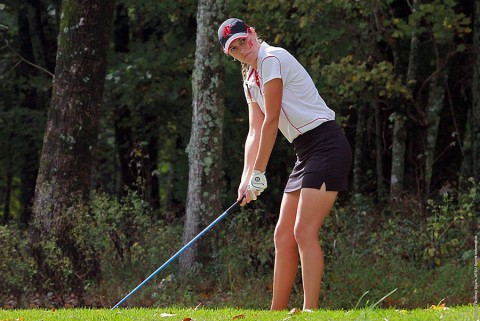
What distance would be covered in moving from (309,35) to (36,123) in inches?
280

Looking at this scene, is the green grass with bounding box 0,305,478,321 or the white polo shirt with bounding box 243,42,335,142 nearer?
the green grass with bounding box 0,305,478,321

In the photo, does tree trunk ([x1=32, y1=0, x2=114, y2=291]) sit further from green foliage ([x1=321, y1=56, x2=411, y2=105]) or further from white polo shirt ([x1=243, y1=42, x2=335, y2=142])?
white polo shirt ([x1=243, y1=42, x2=335, y2=142])

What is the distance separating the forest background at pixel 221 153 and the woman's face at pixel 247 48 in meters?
2.78

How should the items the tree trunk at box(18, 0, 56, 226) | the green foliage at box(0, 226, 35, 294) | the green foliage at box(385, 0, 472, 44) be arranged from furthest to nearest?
the tree trunk at box(18, 0, 56, 226), the green foliage at box(385, 0, 472, 44), the green foliage at box(0, 226, 35, 294)

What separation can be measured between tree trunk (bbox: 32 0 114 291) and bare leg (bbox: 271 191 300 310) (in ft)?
16.0

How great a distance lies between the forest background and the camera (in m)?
10.5

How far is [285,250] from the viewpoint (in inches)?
269

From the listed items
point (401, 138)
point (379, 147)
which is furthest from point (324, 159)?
point (379, 147)

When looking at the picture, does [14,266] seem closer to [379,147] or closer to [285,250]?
[285,250]

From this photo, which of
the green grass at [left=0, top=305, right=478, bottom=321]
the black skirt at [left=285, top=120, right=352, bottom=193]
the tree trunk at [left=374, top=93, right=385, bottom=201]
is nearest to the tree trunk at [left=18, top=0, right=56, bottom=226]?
the tree trunk at [left=374, top=93, right=385, bottom=201]

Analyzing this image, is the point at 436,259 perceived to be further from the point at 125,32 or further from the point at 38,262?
the point at 125,32

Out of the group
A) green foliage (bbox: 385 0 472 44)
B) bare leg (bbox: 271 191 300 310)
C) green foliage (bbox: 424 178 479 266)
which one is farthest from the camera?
green foliage (bbox: 385 0 472 44)

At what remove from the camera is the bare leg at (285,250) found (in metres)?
6.78

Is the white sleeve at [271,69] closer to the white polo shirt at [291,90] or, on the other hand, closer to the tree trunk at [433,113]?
the white polo shirt at [291,90]
